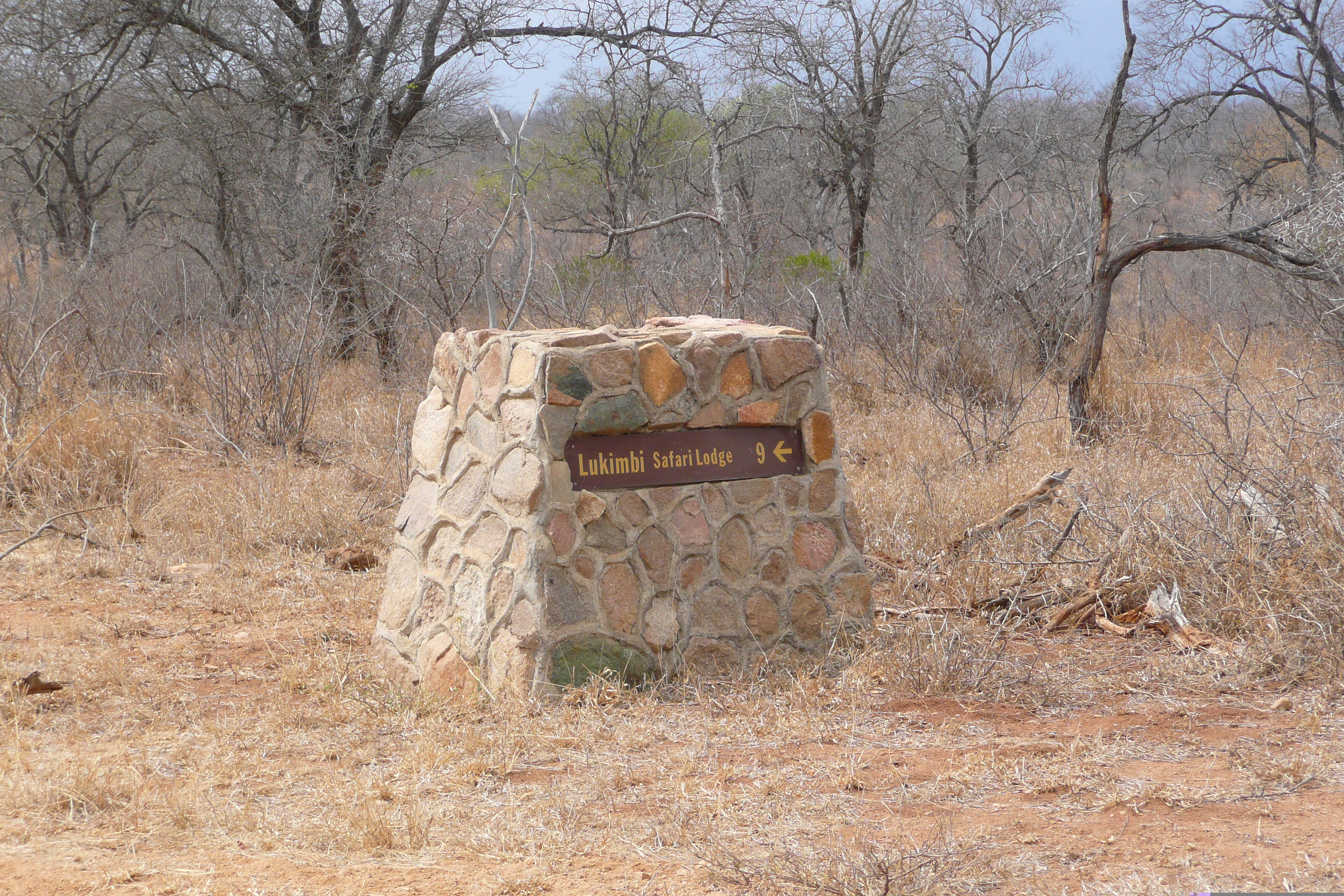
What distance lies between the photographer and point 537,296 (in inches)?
389

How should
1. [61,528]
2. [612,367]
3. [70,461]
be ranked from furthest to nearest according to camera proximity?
1. [70,461]
2. [61,528]
3. [612,367]

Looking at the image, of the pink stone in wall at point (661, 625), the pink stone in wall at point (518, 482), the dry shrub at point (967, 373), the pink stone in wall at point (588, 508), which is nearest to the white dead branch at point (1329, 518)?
the pink stone in wall at point (661, 625)

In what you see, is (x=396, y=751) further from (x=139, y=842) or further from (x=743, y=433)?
(x=743, y=433)

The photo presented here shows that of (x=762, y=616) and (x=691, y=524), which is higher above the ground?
(x=691, y=524)

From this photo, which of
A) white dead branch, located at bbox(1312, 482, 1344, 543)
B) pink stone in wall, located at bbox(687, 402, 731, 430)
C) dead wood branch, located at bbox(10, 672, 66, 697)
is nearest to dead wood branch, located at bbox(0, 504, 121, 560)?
dead wood branch, located at bbox(10, 672, 66, 697)

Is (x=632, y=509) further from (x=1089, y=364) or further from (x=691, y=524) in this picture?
(x=1089, y=364)

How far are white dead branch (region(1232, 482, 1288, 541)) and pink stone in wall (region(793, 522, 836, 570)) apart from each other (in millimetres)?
1594

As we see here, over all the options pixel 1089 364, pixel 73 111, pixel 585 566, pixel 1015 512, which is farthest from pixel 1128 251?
pixel 73 111

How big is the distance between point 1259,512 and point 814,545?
1742 millimetres

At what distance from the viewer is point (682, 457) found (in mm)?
4152

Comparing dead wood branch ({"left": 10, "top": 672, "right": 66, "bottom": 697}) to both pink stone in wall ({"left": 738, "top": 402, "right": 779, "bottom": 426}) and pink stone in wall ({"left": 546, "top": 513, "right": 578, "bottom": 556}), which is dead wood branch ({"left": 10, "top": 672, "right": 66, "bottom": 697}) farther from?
pink stone in wall ({"left": 738, "top": 402, "right": 779, "bottom": 426})

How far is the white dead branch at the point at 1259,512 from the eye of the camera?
14.5ft

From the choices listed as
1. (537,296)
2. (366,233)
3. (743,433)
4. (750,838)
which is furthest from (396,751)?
(366,233)

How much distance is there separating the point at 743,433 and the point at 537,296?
19.4 ft
